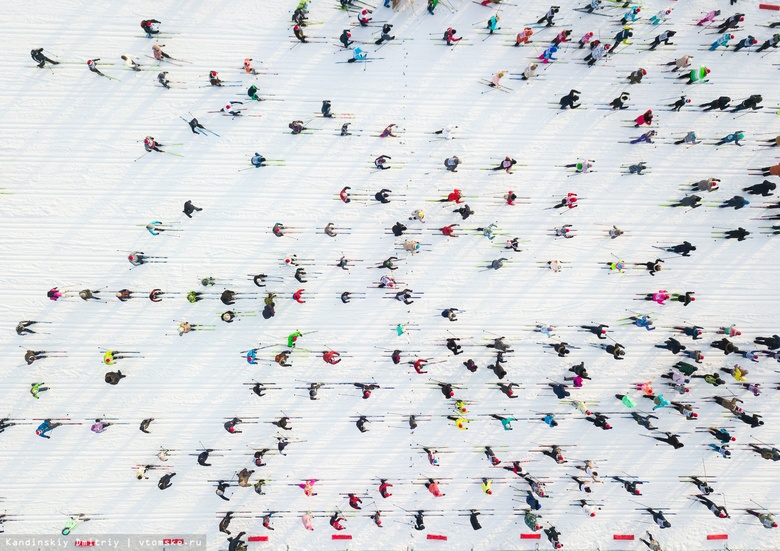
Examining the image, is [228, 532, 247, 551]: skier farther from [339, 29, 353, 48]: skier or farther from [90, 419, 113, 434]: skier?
[339, 29, 353, 48]: skier

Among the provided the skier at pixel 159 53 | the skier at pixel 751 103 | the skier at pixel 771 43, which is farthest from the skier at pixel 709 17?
the skier at pixel 159 53

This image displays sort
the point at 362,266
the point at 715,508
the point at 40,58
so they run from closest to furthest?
the point at 40,58, the point at 715,508, the point at 362,266

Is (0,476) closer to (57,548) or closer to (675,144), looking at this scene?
(57,548)

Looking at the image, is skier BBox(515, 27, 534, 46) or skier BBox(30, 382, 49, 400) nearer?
skier BBox(30, 382, 49, 400)

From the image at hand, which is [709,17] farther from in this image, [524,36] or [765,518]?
[765,518]

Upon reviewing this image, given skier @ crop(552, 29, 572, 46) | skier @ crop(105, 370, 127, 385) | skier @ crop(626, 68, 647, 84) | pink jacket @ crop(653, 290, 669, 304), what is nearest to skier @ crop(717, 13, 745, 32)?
skier @ crop(626, 68, 647, 84)

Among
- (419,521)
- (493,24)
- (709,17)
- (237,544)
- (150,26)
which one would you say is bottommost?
(237,544)

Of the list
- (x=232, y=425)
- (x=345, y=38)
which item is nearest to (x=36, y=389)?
(x=232, y=425)

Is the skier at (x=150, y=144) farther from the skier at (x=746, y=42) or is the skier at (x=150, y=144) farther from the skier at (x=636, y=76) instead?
the skier at (x=746, y=42)

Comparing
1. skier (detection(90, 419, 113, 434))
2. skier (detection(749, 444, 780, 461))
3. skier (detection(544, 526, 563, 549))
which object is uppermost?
Answer: skier (detection(90, 419, 113, 434))

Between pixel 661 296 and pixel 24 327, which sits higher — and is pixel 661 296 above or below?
above
